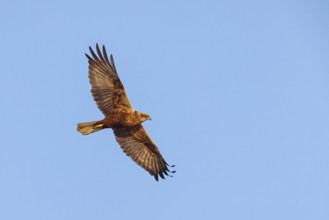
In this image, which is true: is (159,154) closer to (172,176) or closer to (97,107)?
(172,176)

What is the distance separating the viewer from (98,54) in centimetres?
1941

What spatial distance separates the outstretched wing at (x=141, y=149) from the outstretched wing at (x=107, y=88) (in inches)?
42.8

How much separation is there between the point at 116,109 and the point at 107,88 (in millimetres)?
749

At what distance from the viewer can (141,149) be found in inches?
792

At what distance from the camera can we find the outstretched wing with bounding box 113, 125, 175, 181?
65.0ft

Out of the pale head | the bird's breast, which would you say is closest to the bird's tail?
the bird's breast

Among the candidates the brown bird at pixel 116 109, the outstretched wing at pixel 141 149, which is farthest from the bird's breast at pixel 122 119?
the outstretched wing at pixel 141 149

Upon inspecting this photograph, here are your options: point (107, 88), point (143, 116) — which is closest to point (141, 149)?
point (143, 116)

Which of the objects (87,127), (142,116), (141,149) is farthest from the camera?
(141,149)

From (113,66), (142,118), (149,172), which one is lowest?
(149,172)

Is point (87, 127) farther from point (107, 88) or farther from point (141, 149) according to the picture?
point (141, 149)

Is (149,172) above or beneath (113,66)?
beneath

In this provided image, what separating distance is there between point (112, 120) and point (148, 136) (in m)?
1.74

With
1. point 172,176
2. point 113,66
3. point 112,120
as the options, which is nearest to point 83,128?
point 112,120
